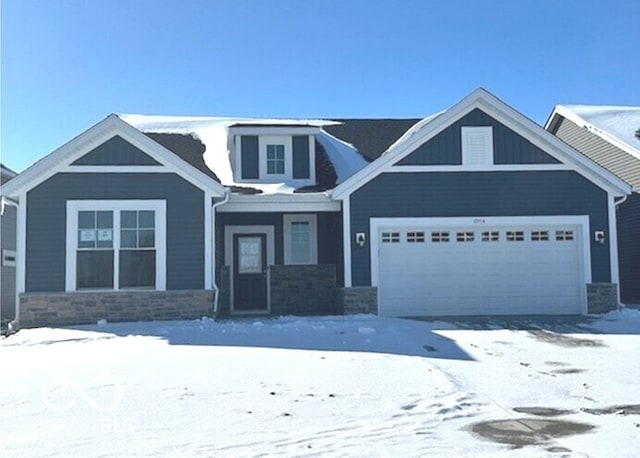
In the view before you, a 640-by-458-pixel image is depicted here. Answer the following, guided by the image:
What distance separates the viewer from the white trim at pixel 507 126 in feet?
46.0

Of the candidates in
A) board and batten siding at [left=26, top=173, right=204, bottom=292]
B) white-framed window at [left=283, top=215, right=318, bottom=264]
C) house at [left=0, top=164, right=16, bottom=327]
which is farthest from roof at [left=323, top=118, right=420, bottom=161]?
house at [left=0, top=164, right=16, bottom=327]

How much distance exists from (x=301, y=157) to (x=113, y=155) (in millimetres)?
4751

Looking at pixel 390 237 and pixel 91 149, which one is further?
pixel 390 237

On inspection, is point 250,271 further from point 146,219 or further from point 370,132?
point 370,132

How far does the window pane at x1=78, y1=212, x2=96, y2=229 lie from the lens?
43.9 ft

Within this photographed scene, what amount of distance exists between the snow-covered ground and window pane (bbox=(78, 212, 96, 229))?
2552 mm

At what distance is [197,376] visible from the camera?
306 inches

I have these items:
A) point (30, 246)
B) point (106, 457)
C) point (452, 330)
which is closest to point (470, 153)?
point (452, 330)

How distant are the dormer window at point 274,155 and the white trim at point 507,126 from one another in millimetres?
2249

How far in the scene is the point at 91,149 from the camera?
13.5 metres

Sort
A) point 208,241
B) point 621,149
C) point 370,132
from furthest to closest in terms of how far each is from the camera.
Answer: point 370,132
point 621,149
point 208,241

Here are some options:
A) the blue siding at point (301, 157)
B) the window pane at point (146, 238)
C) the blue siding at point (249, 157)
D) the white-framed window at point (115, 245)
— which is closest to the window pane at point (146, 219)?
the white-framed window at point (115, 245)

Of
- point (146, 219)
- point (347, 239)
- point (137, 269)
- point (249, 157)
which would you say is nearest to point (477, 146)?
point (347, 239)

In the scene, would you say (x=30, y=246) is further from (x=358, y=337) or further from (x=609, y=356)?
(x=609, y=356)
